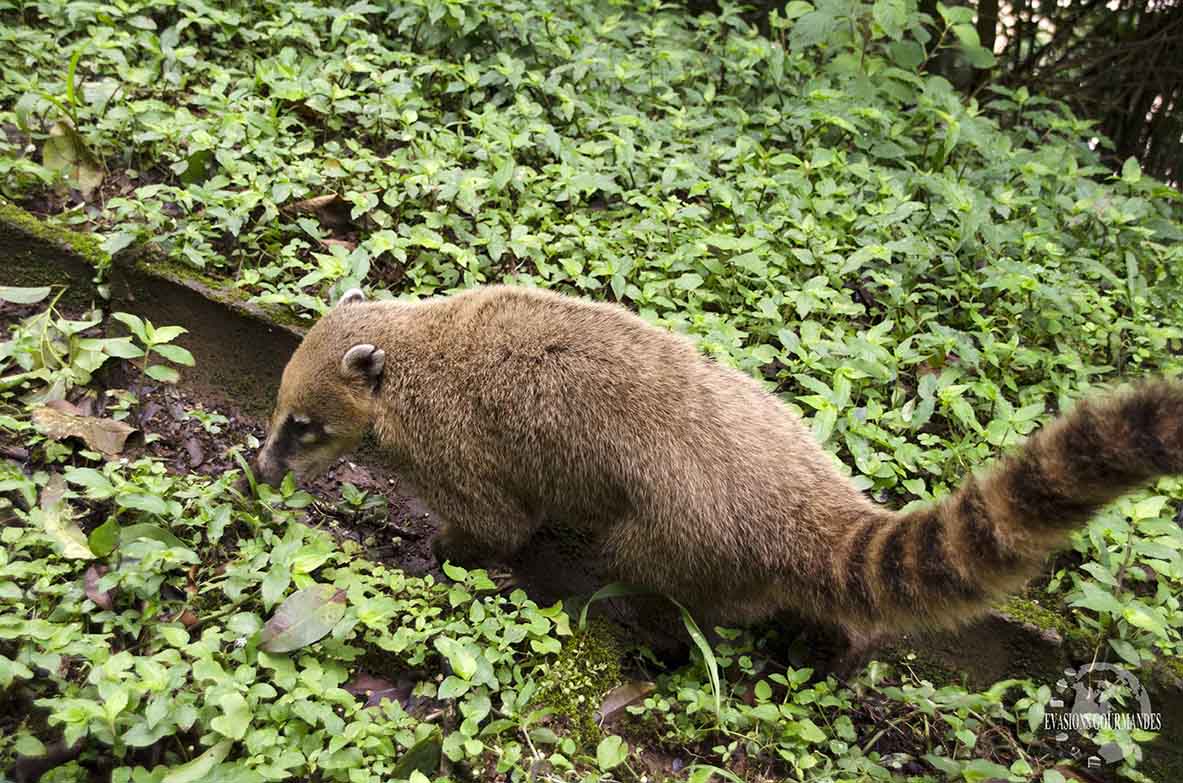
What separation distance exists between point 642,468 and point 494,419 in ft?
2.04

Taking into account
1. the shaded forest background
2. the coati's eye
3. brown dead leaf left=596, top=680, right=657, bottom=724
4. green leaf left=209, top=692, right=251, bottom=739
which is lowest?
Answer: brown dead leaf left=596, top=680, right=657, bottom=724

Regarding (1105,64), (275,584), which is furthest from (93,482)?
(1105,64)

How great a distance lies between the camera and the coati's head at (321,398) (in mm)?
4000

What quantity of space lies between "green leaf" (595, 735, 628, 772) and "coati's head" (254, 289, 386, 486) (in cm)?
169

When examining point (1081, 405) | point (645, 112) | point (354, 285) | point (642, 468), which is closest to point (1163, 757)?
point (1081, 405)

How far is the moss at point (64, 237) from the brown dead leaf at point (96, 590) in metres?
1.72

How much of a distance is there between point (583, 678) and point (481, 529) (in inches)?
29.6

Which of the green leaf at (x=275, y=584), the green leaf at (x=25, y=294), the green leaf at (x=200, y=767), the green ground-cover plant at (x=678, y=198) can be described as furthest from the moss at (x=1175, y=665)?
the green leaf at (x=25, y=294)

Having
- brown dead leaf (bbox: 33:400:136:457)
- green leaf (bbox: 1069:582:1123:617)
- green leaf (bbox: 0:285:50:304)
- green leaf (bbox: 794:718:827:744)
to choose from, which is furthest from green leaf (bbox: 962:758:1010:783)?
green leaf (bbox: 0:285:50:304)

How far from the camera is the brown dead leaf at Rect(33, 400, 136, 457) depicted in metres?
3.72

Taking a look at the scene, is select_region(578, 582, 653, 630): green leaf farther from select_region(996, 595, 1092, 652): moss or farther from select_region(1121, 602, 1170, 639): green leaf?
select_region(1121, 602, 1170, 639): green leaf

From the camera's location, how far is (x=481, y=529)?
3840 mm

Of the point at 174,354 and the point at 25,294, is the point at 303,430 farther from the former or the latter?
the point at 25,294

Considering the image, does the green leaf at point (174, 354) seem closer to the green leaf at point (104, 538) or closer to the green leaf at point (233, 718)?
the green leaf at point (104, 538)
